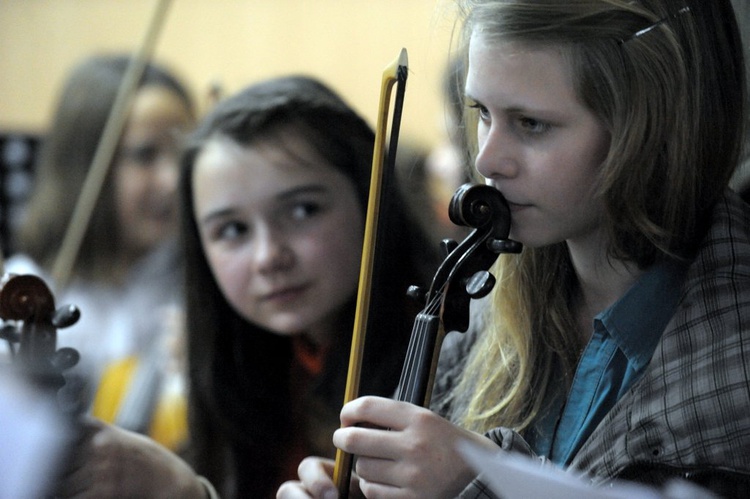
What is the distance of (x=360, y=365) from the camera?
2.47 feet

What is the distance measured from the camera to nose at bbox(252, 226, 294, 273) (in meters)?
1.05

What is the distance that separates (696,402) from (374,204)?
254mm

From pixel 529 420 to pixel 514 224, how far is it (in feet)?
0.53

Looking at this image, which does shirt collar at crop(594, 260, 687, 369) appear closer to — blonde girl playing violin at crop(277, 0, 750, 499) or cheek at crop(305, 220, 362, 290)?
blonde girl playing violin at crop(277, 0, 750, 499)

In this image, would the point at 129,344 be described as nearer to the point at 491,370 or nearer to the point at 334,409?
the point at 334,409

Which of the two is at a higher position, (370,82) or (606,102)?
(606,102)

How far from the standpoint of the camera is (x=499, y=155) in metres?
0.70

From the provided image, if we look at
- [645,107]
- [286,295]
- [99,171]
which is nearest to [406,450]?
[645,107]

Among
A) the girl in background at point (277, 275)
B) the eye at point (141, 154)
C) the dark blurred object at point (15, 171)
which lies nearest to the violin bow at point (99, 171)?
the eye at point (141, 154)

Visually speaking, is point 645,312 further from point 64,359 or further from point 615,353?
point 64,359

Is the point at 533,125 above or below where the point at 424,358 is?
above

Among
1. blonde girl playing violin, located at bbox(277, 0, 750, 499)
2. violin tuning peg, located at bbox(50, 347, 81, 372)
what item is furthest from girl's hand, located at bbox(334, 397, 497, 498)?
violin tuning peg, located at bbox(50, 347, 81, 372)

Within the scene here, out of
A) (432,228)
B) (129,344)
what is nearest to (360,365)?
(432,228)

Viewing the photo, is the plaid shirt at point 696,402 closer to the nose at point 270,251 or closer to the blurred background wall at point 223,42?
the nose at point 270,251
